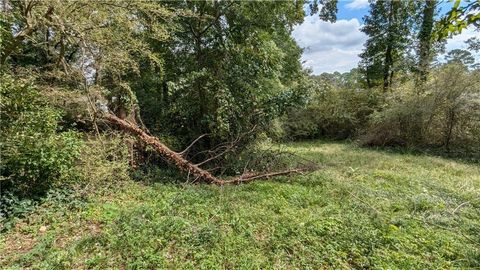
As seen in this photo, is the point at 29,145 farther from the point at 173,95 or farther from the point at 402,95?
the point at 402,95

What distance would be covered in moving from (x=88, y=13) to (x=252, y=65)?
3.59 metres

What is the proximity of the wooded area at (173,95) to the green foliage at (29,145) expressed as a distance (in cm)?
2

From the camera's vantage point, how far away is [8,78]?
14.0ft

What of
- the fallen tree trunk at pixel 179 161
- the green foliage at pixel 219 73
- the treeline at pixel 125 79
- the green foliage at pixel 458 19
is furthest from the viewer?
the green foliage at pixel 219 73

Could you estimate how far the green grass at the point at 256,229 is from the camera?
3090mm

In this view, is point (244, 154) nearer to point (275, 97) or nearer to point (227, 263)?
point (275, 97)

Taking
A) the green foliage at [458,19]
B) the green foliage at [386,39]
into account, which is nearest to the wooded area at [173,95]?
the green foliage at [458,19]

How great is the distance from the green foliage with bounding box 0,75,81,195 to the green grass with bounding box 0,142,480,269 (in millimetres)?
498

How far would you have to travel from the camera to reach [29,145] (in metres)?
4.11

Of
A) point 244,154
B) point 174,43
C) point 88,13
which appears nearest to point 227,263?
point 244,154

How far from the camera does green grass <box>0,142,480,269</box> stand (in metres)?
3.09

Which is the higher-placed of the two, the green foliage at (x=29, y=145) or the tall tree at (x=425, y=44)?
the tall tree at (x=425, y=44)

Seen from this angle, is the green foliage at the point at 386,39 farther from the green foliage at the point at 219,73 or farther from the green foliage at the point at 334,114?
the green foliage at the point at 219,73

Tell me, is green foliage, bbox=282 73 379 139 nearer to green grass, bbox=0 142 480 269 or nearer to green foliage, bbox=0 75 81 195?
green grass, bbox=0 142 480 269
